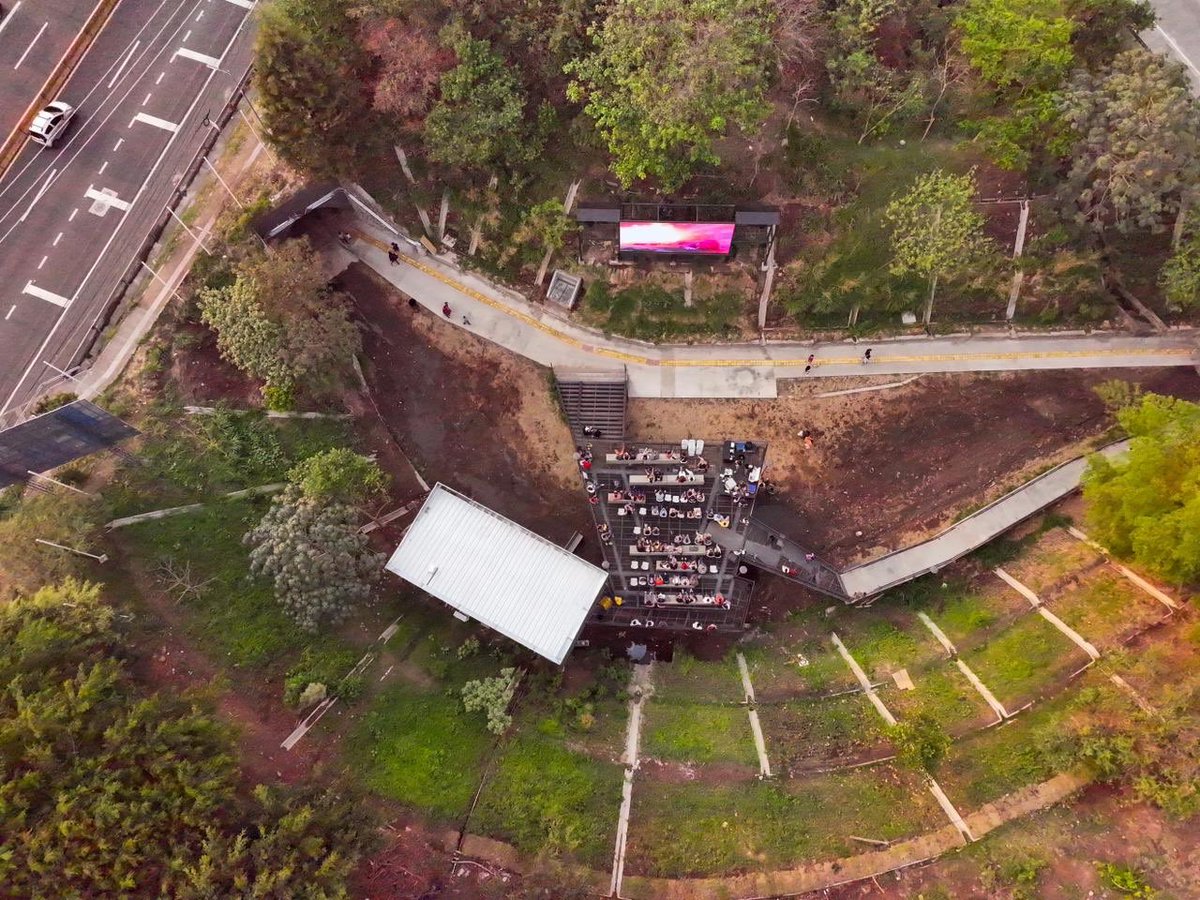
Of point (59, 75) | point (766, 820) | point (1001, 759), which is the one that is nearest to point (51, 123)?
point (59, 75)

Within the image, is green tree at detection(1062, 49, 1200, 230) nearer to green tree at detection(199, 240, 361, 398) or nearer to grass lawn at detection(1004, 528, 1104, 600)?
grass lawn at detection(1004, 528, 1104, 600)

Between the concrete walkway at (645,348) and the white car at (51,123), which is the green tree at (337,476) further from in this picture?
the white car at (51,123)

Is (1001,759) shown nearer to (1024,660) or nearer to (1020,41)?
(1024,660)

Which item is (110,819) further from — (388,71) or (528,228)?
(388,71)

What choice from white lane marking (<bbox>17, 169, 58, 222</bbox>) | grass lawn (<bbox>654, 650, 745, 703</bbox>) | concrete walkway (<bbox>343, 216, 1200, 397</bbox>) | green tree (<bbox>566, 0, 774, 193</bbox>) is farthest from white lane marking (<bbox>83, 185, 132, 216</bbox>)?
grass lawn (<bbox>654, 650, 745, 703</bbox>)

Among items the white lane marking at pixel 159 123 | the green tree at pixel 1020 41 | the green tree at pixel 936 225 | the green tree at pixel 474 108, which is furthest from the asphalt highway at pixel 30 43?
the green tree at pixel 1020 41

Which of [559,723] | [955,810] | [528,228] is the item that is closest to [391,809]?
[559,723]
